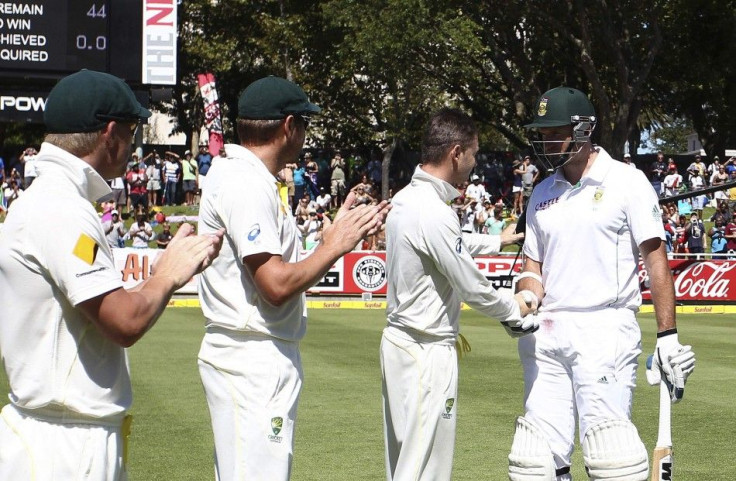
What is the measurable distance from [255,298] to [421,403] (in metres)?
1.64

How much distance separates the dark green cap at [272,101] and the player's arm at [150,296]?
1132 mm

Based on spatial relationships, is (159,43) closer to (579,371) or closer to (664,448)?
(579,371)

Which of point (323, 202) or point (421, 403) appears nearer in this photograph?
point (421, 403)

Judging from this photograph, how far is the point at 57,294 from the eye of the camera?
146 inches

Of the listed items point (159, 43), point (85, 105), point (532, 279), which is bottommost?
point (532, 279)

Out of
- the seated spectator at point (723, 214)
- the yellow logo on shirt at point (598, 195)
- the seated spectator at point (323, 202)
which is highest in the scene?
the yellow logo on shirt at point (598, 195)

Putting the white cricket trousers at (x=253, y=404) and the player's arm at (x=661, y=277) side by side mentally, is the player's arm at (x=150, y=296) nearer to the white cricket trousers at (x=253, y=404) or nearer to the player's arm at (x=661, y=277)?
the white cricket trousers at (x=253, y=404)

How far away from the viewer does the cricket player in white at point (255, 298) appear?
15.8 feet

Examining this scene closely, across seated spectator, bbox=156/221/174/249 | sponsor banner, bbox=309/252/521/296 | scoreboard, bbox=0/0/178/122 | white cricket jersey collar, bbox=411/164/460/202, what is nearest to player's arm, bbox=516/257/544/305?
white cricket jersey collar, bbox=411/164/460/202

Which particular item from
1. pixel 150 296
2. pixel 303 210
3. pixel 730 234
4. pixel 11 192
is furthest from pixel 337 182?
pixel 150 296

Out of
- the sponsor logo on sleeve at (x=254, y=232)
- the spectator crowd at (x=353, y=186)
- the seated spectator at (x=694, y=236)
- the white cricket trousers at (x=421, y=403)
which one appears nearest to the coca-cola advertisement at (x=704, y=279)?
the spectator crowd at (x=353, y=186)

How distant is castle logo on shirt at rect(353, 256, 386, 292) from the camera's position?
1100 inches

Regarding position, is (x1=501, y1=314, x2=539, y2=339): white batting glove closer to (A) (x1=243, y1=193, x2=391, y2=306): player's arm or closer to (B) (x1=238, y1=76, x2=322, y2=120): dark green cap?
(A) (x1=243, y1=193, x2=391, y2=306): player's arm

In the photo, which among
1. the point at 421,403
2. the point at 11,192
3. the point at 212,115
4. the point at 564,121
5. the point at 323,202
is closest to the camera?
the point at 421,403
